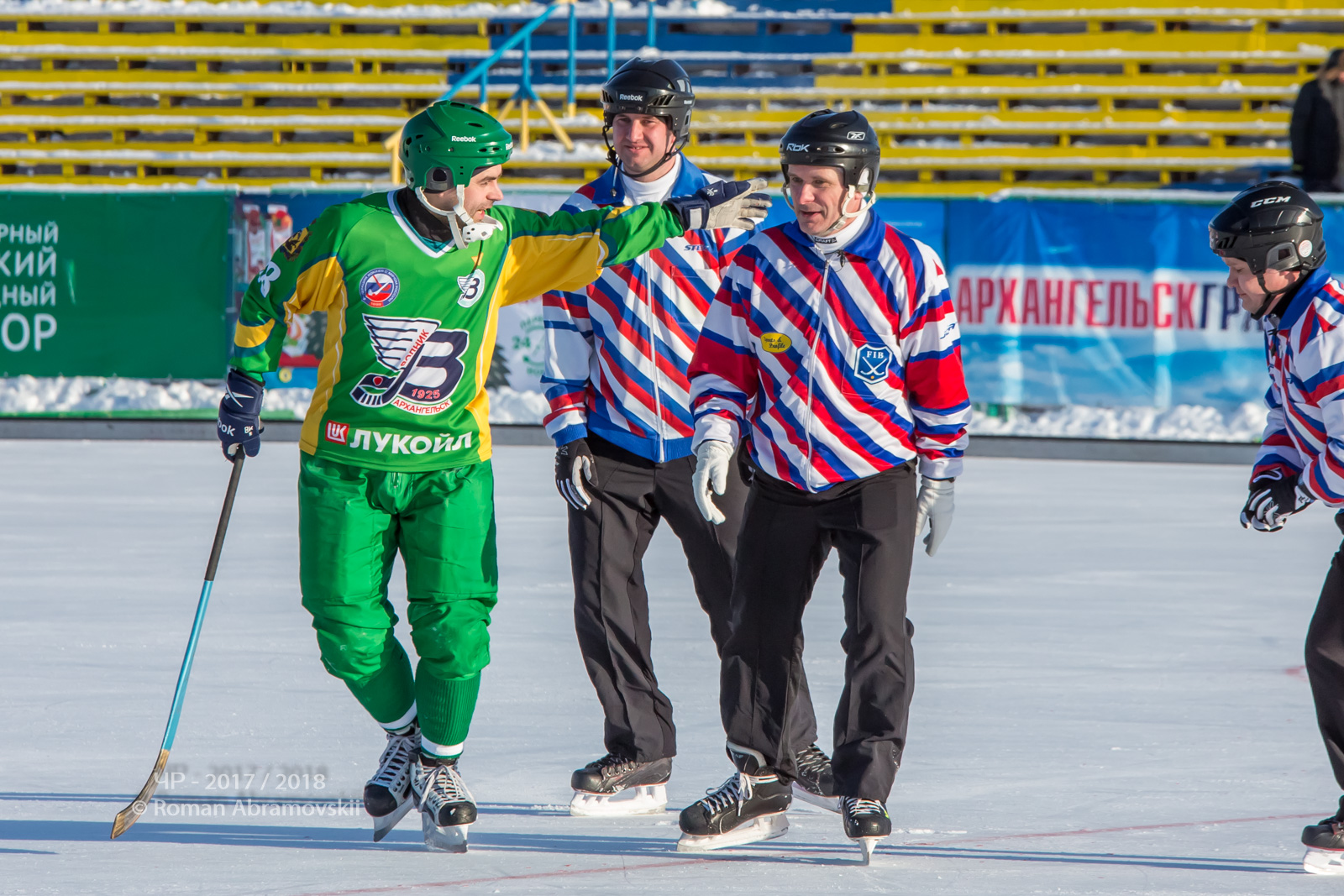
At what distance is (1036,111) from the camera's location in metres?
17.4

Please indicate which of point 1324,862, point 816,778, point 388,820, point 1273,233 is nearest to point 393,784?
point 388,820

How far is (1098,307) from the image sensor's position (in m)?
12.6

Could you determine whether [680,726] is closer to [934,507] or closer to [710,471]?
[710,471]

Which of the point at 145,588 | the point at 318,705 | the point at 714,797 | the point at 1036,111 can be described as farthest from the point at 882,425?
the point at 1036,111

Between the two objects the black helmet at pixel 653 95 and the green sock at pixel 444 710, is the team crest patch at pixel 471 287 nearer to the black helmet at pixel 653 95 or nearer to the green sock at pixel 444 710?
the black helmet at pixel 653 95

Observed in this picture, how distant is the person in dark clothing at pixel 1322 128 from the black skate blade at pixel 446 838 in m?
11.4

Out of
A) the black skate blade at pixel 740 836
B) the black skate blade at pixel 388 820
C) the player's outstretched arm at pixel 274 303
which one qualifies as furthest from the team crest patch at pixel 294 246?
the black skate blade at pixel 740 836

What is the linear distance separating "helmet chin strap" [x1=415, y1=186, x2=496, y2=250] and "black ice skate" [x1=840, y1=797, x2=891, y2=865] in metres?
1.55

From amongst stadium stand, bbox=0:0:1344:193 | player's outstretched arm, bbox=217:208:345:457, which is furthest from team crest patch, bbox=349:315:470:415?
stadium stand, bbox=0:0:1344:193

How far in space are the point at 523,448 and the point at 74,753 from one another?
830 cm

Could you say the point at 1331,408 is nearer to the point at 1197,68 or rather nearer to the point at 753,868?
the point at 753,868

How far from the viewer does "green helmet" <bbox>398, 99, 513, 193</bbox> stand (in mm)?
4102

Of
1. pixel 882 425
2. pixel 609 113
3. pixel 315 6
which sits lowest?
pixel 882 425

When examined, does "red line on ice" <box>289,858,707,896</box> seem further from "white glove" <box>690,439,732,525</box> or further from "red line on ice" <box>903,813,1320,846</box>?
"white glove" <box>690,439,732,525</box>
